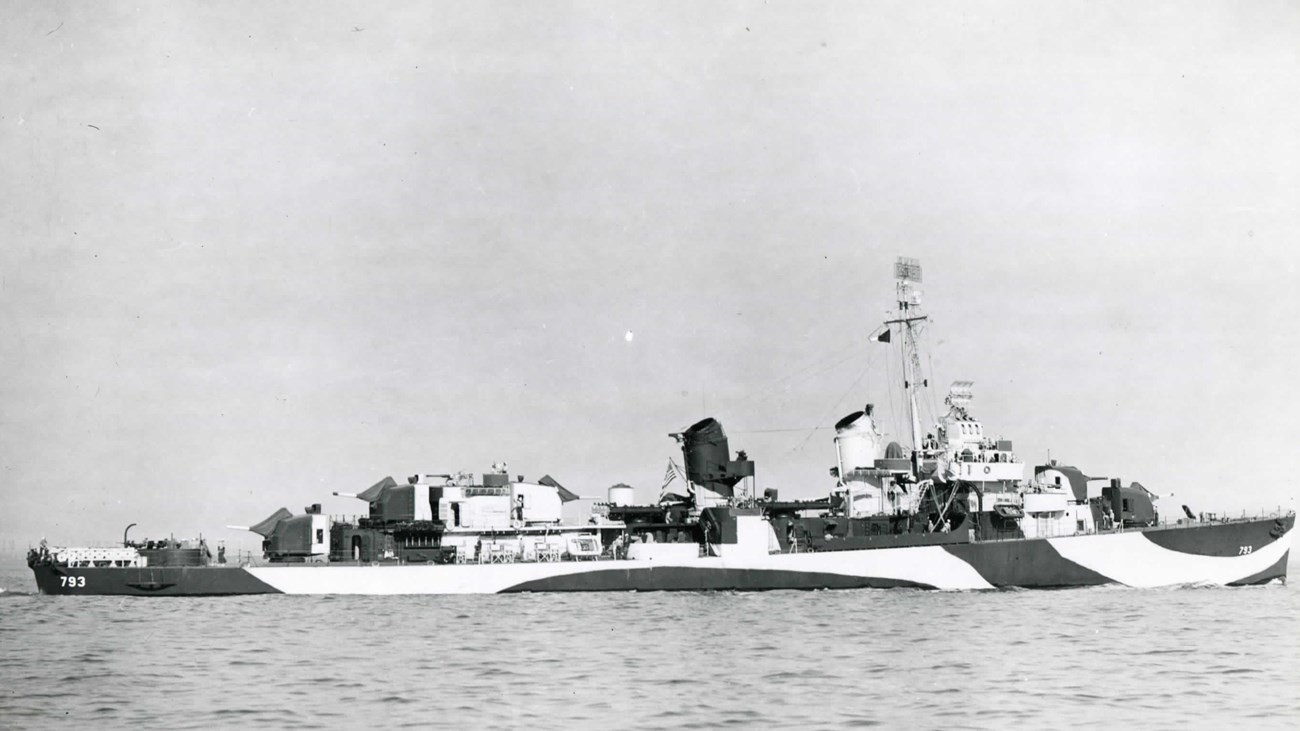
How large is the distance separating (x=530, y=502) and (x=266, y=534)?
384 inches

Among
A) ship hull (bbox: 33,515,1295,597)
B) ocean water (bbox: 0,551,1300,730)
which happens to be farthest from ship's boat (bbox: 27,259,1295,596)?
ocean water (bbox: 0,551,1300,730)

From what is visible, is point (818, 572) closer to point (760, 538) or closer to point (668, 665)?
point (760, 538)

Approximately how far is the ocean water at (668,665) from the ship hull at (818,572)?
458 cm

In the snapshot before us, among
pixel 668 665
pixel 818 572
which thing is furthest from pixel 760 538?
pixel 668 665

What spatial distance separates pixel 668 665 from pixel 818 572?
18.4 m

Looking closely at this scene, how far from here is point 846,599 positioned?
33594 mm

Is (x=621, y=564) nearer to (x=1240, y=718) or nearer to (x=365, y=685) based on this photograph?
(x=365, y=685)

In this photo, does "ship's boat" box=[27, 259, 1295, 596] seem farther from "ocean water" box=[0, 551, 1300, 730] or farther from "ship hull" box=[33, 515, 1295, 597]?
"ocean water" box=[0, 551, 1300, 730]

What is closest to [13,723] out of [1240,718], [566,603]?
[1240,718]

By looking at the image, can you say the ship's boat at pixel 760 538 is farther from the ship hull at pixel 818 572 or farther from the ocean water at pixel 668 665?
the ocean water at pixel 668 665

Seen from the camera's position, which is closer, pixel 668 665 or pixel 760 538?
pixel 668 665

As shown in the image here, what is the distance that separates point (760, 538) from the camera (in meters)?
38.8

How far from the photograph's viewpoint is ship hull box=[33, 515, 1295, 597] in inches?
1443

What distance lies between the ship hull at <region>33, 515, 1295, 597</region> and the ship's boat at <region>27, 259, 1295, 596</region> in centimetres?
5
